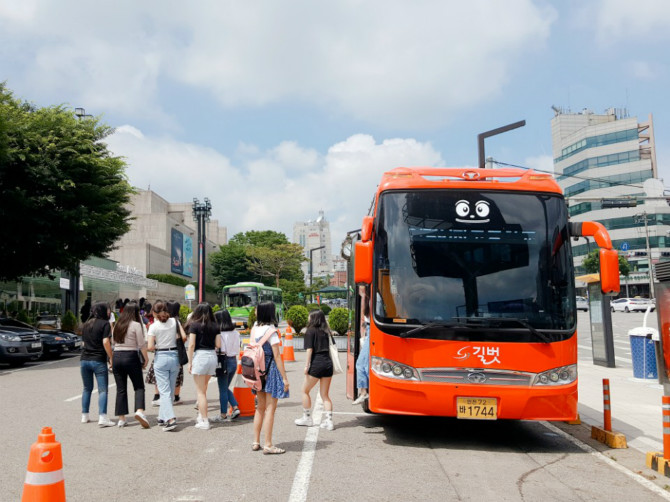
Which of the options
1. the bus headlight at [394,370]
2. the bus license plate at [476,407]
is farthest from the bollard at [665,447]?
the bus headlight at [394,370]

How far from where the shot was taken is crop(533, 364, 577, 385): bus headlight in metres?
7.22

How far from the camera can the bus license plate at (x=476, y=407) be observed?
718cm

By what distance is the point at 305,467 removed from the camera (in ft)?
21.2

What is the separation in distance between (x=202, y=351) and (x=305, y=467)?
9.34 ft

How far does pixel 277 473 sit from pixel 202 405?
270 centimetres

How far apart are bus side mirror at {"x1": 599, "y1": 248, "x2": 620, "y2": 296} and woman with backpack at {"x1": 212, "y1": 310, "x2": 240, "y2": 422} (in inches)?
205

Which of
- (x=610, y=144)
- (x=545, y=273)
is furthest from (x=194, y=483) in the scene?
(x=610, y=144)

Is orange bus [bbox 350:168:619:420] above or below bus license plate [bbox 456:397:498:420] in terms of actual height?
above

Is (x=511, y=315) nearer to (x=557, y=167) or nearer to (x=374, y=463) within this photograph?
(x=374, y=463)

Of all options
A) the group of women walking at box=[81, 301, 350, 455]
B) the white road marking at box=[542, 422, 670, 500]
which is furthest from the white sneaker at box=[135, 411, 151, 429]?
the white road marking at box=[542, 422, 670, 500]

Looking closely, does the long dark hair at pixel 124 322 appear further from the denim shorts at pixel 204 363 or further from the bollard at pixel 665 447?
the bollard at pixel 665 447

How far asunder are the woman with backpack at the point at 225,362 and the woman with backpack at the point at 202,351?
0.46 metres

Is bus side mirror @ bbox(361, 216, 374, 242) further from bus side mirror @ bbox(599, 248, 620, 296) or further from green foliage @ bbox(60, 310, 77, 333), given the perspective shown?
green foliage @ bbox(60, 310, 77, 333)

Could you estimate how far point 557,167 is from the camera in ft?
306
